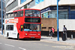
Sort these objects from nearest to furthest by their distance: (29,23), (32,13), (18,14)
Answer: (29,23)
(32,13)
(18,14)

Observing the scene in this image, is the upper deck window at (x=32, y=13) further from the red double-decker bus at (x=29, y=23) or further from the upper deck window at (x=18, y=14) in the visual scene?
the upper deck window at (x=18, y=14)

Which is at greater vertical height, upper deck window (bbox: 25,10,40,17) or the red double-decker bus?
upper deck window (bbox: 25,10,40,17)

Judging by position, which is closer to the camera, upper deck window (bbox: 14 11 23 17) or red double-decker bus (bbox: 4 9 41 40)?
red double-decker bus (bbox: 4 9 41 40)

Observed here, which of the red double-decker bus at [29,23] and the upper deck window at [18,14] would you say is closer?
the red double-decker bus at [29,23]

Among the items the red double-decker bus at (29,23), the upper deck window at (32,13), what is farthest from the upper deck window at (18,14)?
the upper deck window at (32,13)

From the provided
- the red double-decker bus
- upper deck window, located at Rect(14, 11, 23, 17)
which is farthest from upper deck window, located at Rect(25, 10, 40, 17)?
upper deck window, located at Rect(14, 11, 23, 17)

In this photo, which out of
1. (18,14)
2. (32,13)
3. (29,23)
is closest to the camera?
(29,23)

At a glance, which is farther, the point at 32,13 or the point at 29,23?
the point at 32,13

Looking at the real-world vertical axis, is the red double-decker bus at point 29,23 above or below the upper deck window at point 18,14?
below

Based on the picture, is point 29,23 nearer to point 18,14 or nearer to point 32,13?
point 32,13

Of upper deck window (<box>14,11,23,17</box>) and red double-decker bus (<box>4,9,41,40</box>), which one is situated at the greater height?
upper deck window (<box>14,11,23,17</box>)

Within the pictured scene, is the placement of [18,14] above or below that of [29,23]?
above

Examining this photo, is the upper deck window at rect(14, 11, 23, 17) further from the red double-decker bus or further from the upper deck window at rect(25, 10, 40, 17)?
the upper deck window at rect(25, 10, 40, 17)

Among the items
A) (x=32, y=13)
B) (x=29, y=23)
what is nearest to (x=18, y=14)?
(x=32, y=13)
